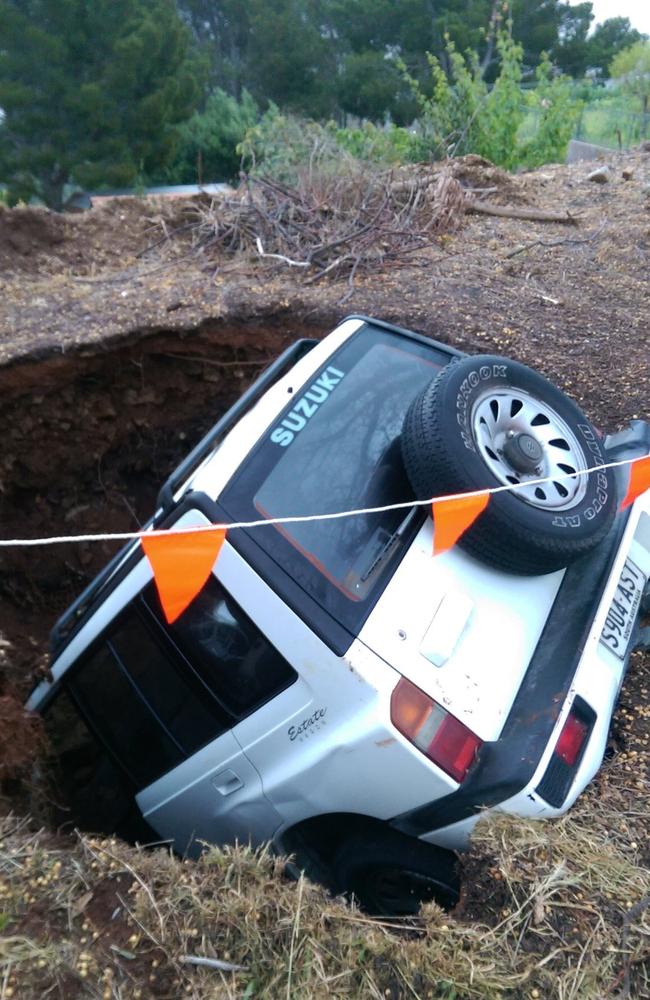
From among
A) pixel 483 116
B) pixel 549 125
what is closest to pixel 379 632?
pixel 483 116

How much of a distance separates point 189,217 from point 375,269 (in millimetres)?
2630

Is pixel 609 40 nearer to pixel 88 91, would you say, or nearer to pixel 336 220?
pixel 88 91

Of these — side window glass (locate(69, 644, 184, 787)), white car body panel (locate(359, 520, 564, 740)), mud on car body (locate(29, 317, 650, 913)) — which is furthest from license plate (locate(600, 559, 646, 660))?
side window glass (locate(69, 644, 184, 787))

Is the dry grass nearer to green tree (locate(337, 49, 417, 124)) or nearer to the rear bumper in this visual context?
the rear bumper

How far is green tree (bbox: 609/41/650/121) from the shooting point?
21503 mm

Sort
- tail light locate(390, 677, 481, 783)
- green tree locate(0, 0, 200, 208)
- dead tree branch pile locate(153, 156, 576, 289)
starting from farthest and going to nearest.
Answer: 1. green tree locate(0, 0, 200, 208)
2. dead tree branch pile locate(153, 156, 576, 289)
3. tail light locate(390, 677, 481, 783)

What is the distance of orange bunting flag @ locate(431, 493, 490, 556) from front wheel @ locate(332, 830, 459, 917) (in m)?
1.14

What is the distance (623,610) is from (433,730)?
108 centimetres

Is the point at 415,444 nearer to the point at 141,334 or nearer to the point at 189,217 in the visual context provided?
the point at 141,334

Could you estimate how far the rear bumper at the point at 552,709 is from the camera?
2.73 m

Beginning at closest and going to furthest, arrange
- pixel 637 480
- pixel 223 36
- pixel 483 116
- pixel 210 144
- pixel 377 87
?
pixel 637 480, pixel 483 116, pixel 210 144, pixel 377 87, pixel 223 36

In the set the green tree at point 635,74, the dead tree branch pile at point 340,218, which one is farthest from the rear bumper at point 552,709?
the green tree at point 635,74

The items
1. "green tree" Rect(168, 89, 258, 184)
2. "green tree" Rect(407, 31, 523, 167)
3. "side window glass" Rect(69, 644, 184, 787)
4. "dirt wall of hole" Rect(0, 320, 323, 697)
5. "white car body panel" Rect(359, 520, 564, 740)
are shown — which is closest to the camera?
"white car body panel" Rect(359, 520, 564, 740)

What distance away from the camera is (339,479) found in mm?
3217
